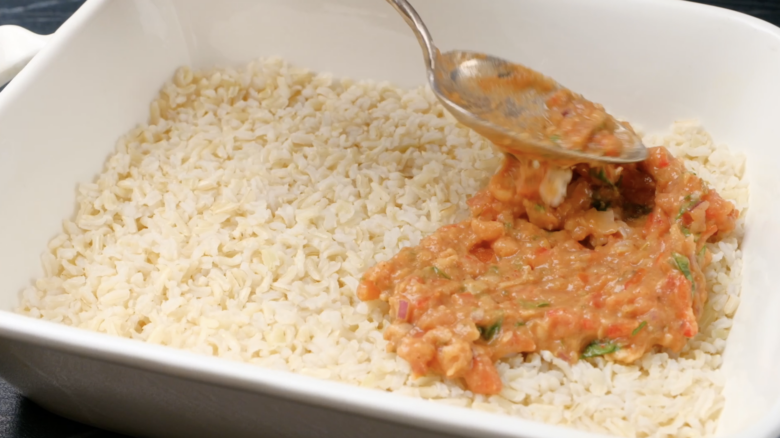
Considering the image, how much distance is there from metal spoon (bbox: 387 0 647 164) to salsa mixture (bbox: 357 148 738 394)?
9 cm

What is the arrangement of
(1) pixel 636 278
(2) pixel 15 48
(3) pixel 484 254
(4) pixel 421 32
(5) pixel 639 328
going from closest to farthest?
1. (5) pixel 639 328
2. (1) pixel 636 278
3. (3) pixel 484 254
4. (4) pixel 421 32
5. (2) pixel 15 48

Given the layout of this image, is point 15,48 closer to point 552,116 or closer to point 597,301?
point 552,116

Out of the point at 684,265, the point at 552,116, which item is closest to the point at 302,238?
the point at 552,116

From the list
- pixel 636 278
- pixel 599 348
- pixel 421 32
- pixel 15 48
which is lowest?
pixel 599 348

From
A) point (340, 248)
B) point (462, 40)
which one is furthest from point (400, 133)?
point (340, 248)

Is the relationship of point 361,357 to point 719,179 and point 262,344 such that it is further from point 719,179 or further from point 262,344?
point 719,179

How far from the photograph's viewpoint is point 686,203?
217 cm

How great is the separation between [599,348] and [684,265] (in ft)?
1.08

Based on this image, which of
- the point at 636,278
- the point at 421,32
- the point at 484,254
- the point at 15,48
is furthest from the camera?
the point at 15,48

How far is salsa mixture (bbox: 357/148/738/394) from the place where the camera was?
1.96m

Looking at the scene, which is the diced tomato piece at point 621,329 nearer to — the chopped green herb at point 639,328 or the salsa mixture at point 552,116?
the chopped green herb at point 639,328

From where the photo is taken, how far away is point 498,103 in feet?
7.69

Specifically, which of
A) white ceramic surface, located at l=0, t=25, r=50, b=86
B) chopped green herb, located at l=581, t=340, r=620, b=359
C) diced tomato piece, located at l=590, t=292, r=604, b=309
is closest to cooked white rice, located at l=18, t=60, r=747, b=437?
chopped green herb, located at l=581, t=340, r=620, b=359

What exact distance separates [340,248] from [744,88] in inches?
56.5
